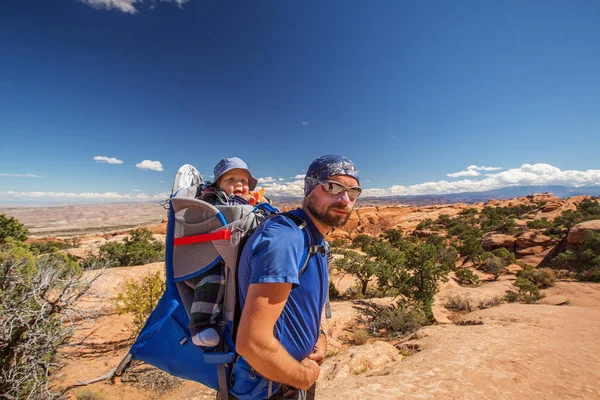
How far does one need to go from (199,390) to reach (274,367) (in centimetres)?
567

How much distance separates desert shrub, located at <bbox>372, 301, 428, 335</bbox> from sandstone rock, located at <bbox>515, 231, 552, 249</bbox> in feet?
73.7

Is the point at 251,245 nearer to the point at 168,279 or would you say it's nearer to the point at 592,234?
the point at 168,279

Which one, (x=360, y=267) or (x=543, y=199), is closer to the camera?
(x=360, y=267)

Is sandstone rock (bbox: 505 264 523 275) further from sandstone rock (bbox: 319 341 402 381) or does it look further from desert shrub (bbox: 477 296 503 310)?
sandstone rock (bbox: 319 341 402 381)

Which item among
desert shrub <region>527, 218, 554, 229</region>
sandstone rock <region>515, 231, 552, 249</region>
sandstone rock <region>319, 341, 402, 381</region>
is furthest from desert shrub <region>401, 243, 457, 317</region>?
desert shrub <region>527, 218, 554, 229</region>

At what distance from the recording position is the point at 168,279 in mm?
1611

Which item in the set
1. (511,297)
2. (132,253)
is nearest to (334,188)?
(511,297)

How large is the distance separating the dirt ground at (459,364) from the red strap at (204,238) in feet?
11.8

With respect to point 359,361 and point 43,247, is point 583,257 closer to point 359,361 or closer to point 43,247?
point 359,361

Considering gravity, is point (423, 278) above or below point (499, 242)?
above

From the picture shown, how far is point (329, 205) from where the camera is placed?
1.53m

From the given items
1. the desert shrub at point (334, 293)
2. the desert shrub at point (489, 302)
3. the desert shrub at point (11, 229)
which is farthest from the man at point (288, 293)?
the desert shrub at point (11, 229)

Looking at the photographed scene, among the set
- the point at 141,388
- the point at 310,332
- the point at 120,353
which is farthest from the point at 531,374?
the point at 120,353

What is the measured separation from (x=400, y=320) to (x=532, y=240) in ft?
80.8
